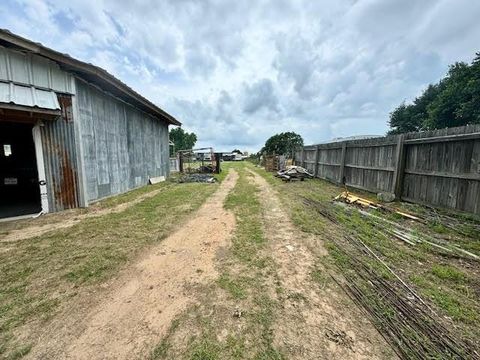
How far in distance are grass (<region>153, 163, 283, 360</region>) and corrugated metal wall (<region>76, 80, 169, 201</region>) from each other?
21.3 ft

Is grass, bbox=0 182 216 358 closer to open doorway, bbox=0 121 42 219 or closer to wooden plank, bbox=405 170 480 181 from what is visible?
open doorway, bbox=0 121 42 219

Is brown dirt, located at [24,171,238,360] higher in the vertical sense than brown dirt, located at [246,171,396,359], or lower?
lower

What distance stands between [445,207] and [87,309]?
725 centimetres

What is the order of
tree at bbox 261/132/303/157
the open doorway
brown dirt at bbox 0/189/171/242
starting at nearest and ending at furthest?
brown dirt at bbox 0/189/171/242 < the open doorway < tree at bbox 261/132/303/157

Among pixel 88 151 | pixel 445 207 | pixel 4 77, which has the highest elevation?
pixel 4 77

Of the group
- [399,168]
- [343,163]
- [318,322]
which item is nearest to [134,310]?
[318,322]

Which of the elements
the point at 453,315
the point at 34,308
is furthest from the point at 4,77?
the point at 453,315

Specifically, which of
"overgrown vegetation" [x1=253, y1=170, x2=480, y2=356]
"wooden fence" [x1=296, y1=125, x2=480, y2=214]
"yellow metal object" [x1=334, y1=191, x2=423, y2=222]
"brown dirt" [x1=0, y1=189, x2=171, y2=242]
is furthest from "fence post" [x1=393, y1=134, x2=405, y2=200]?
"brown dirt" [x1=0, y1=189, x2=171, y2=242]

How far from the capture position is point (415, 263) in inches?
133

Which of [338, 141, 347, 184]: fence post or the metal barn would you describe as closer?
the metal barn

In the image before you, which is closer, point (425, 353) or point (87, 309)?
point (425, 353)

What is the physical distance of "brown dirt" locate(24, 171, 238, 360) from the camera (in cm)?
191

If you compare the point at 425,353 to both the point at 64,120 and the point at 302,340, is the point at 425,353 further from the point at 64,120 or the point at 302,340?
the point at 64,120

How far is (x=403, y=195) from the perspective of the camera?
688cm
